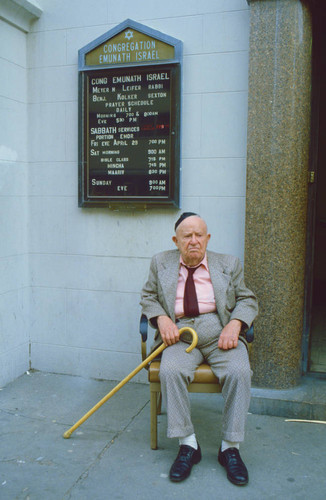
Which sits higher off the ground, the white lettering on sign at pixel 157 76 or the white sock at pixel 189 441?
the white lettering on sign at pixel 157 76

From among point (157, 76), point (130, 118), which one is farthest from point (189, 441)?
point (157, 76)

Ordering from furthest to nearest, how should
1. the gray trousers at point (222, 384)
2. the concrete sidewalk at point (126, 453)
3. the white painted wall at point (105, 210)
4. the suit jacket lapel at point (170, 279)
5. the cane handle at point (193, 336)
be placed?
the white painted wall at point (105, 210), the suit jacket lapel at point (170, 279), the cane handle at point (193, 336), the gray trousers at point (222, 384), the concrete sidewalk at point (126, 453)

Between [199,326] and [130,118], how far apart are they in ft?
6.00

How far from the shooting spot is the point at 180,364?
121 inches

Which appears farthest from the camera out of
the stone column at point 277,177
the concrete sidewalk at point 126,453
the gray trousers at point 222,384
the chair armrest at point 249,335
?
the stone column at point 277,177

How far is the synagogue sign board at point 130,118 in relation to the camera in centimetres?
407

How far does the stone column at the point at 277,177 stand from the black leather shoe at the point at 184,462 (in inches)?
36.3

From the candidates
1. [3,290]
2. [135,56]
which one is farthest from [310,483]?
[135,56]

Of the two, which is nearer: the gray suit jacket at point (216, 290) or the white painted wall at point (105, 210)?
the gray suit jacket at point (216, 290)

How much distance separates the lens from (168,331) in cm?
321

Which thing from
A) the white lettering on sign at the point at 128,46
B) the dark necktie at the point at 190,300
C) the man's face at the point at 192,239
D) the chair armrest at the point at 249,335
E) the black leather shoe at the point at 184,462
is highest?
the white lettering on sign at the point at 128,46

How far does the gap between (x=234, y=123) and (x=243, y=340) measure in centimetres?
165

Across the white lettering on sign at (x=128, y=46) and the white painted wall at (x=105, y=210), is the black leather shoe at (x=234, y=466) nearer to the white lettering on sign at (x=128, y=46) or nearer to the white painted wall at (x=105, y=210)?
the white painted wall at (x=105, y=210)

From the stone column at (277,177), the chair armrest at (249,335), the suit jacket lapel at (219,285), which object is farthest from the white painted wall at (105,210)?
the chair armrest at (249,335)
